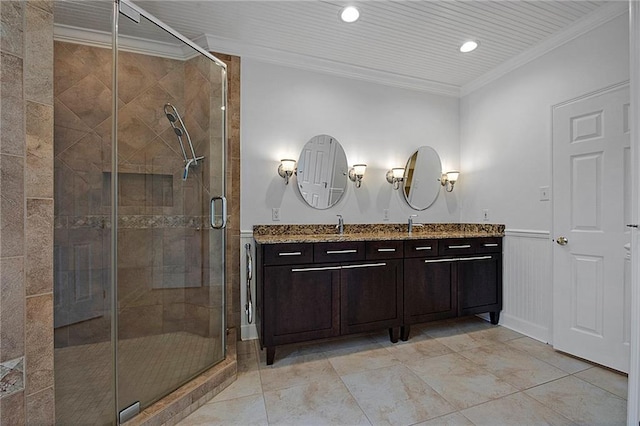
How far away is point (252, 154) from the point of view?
2672mm

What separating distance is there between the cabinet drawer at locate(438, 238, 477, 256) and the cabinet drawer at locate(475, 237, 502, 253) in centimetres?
5

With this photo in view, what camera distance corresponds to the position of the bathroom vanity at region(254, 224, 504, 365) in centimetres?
216

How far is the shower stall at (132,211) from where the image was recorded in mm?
1517

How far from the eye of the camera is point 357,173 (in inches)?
116

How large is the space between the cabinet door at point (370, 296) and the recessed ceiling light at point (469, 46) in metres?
2.02

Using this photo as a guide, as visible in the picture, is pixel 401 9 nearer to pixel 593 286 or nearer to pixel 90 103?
pixel 90 103

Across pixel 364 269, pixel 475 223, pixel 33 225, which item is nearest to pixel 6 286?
pixel 33 225

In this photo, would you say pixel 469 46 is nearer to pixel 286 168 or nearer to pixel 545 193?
pixel 545 193

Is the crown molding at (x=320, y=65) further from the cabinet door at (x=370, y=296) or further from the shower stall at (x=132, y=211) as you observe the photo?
the cabinet door at (x=370, y=296)

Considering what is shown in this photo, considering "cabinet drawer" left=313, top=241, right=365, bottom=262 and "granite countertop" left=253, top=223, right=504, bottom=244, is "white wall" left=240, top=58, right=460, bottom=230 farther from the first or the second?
"cabinet drawer" left=313, top=241, right=365, bottom=262

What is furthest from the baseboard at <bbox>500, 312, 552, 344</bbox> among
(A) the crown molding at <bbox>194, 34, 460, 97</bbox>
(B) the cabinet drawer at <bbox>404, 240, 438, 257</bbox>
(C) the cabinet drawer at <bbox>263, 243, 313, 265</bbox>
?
(A) the crown molding at <bbox>194, 34, 460, 97</bbox>

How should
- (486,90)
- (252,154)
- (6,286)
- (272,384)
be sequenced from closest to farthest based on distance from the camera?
(6,286) → (272,384) → (252,154) → (486,90)

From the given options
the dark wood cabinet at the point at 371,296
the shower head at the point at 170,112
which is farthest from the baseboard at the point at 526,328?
the shower head at the point at 170,112

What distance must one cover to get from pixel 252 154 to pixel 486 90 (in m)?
2.60
